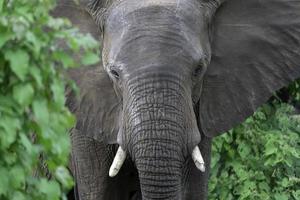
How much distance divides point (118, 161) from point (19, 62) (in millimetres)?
Answer: 2540

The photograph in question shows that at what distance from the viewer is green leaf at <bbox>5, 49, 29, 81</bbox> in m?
4.12

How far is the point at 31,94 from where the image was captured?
4.17 m

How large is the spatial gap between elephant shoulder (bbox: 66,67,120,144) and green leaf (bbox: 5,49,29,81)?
2801 mm

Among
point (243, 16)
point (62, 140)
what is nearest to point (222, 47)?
point (243, 16)

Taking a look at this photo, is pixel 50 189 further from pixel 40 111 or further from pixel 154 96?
pixel 154 96

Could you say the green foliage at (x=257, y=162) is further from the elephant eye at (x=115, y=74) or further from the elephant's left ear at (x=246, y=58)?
the elephant eye at (x=115, y=74)

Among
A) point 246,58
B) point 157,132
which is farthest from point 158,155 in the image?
point 246,58

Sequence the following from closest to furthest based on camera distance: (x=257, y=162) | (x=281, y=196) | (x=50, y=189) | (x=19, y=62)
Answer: (x=19, y=62), (x=50, y=189), (x=281, y=196), (x=257, y=162)

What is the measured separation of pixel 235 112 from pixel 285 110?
6.34 ft

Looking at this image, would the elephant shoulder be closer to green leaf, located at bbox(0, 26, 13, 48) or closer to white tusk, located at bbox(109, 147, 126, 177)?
white tusk, located at bbox(109, 147, 126, 177)

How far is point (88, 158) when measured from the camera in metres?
7.37

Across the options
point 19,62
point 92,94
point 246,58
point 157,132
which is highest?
point 19,62

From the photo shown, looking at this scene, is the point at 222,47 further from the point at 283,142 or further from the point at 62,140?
the point at 62,140

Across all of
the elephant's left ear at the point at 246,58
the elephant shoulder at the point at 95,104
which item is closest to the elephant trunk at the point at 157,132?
the elephant shoulder at the point at 95,104
